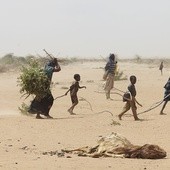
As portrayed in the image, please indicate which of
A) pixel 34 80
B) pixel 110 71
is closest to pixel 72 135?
pixel 34 80

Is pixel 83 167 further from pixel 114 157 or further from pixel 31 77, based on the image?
pixel 31 77

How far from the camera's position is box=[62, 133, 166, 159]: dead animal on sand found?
11820 mm

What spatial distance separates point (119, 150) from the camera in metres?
12.1

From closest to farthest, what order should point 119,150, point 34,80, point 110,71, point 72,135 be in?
1. point 119,150
2. point 72,135
3. point 34,80
4. point 110,71

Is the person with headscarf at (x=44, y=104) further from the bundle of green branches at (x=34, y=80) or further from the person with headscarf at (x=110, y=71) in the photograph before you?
the person with headscarf at (x=110, y=71)

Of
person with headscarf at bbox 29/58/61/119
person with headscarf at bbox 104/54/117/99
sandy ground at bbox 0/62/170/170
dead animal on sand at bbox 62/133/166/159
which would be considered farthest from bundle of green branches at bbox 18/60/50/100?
person with headscarf at bbox 104/54/117/99

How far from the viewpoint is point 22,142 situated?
14438 millimetres

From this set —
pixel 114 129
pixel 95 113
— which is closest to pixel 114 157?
pixel 114 129

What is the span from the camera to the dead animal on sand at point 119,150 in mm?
11820

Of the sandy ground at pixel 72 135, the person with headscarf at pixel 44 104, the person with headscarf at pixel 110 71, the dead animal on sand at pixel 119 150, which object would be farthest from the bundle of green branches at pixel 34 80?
the person with headscarf at pixel 110 71

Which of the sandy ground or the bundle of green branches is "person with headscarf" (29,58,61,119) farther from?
the sandy ground

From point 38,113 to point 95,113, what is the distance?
2921 mm

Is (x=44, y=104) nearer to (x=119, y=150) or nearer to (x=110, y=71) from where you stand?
(x=119, y=150)

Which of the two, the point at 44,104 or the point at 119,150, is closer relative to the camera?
the point at 119,150
